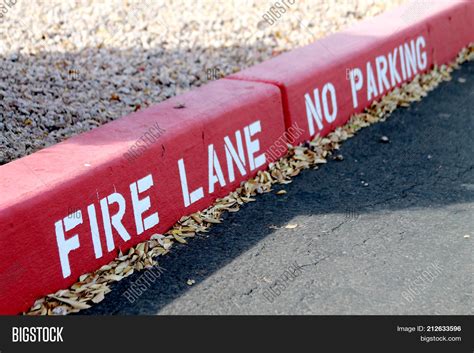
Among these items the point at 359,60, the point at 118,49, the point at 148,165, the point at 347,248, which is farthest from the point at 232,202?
the point at 118,49

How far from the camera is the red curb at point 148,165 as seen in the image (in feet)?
14.0

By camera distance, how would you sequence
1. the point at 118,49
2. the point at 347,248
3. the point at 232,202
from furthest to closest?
the point at 118,49 < the point at 232,202 < the point at 347,248

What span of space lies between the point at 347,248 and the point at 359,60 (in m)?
2.43

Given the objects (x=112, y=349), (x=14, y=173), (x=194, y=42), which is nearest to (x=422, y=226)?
→ (x=112, y=349)

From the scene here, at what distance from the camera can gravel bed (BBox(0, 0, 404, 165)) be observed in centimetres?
591

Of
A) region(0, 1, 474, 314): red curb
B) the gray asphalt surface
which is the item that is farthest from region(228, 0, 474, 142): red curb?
the gray asphalt surface

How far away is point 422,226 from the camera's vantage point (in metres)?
5.10

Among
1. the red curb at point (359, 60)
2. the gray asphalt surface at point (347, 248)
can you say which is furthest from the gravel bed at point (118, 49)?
the gray asphalt surface at point (347, 248)

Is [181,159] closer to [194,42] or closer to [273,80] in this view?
[273,80]

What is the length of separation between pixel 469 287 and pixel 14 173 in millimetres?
2536

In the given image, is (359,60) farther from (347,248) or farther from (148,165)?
(148,165)

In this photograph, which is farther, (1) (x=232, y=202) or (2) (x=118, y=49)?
(2) (x=118, y=49)

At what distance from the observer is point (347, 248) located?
4.89 metres

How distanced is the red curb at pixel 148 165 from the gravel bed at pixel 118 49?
716 mm
